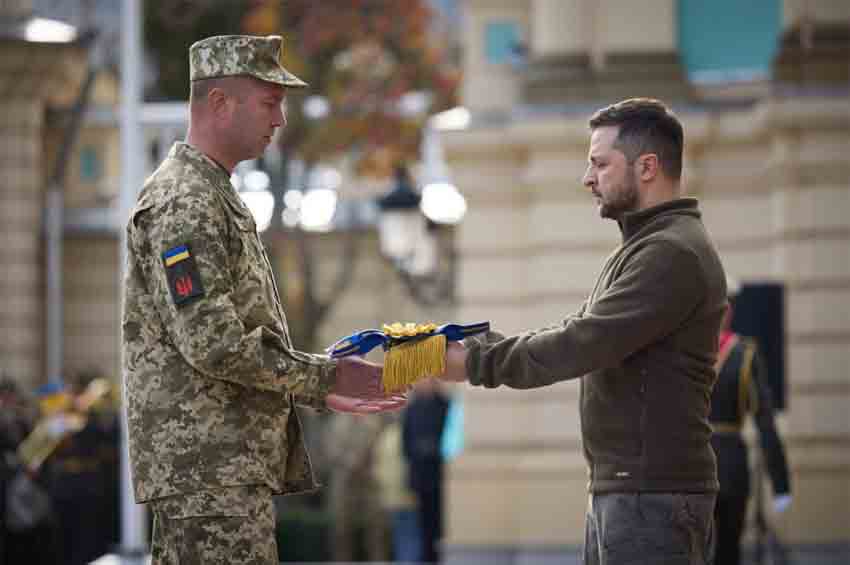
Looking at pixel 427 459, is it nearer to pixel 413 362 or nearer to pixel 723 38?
pixel 723 38

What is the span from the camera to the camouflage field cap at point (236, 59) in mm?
6113

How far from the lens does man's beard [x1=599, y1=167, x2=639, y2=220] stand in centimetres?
618

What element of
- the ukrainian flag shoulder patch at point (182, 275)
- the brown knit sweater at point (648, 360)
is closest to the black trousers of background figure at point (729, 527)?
the brown knit sweater at point (648, 360)

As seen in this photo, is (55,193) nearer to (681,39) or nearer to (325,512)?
(325,512)

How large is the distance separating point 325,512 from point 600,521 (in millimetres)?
18743

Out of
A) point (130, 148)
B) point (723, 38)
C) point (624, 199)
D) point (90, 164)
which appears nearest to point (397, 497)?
point (90, 164)

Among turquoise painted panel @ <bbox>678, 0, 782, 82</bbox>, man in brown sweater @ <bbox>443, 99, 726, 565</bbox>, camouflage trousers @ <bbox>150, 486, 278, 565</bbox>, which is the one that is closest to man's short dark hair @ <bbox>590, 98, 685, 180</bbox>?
man in brown sweater @ <bbox>443, 99, 726, 565</bbox>

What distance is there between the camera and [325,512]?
24.6m

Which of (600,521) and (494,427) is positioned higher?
(600,521)

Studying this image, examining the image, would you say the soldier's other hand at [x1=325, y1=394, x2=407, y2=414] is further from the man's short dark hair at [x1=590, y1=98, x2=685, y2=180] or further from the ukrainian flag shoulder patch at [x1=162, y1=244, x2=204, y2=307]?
the man's short dark hair at [x1=590, y1=98, x2=685, y2=180]

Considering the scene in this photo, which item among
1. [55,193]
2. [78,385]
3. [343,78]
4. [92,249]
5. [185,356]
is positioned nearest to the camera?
[185,356]

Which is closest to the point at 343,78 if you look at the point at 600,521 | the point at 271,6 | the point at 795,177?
the point at 271,6

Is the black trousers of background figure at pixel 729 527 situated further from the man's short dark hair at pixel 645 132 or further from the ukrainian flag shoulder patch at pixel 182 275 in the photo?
the ukrainian flag shoulder patch at pixel 182 275

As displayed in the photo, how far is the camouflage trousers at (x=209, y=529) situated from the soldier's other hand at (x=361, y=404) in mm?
423
